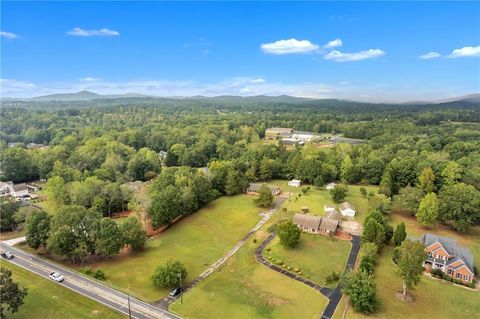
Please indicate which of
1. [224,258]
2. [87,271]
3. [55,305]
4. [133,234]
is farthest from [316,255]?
[55,305]

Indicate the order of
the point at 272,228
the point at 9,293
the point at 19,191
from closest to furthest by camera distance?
the point at 9,293
the point at 272,228
the point at 19,191

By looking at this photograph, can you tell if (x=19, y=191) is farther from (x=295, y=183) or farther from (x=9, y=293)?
(x=295, y=183)

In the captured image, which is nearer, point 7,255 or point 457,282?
point 457,282

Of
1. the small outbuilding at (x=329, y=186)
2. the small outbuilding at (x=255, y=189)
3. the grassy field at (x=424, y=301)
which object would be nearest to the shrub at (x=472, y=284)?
the grassy field at (x=424, y=301)

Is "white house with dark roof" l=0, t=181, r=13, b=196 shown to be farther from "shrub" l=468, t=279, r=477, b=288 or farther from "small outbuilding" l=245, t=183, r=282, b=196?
"shrub" l=468, t=279, r=477, b=288

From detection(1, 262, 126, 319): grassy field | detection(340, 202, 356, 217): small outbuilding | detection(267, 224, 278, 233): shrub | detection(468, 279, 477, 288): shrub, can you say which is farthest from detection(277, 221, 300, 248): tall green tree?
detection(1, 262, 126, 319): grassy field

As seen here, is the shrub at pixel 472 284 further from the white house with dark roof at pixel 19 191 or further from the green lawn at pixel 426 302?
the white house with dark roof at pixel 19 191

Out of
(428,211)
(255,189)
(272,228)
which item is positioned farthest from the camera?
(255,189)
